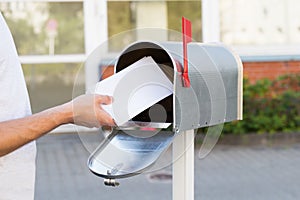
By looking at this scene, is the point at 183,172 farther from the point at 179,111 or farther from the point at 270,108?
the point at 270,108

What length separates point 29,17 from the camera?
10312mm

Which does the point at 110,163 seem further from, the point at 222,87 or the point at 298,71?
the point at 298,71

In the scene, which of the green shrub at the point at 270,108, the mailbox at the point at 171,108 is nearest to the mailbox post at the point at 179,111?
the mailbox at the point at 171,108

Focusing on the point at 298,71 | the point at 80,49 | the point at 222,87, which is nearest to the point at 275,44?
the point at 298,71

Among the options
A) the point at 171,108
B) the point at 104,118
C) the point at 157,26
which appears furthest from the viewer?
the point at 157,26

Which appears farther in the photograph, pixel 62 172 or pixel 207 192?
pixel 62 172

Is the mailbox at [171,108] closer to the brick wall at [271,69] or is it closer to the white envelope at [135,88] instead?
the white envelope at [135,88]

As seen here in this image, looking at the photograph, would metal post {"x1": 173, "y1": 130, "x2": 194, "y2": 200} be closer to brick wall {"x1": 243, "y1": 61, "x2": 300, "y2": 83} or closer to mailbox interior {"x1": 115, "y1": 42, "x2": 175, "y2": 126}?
mailbox interior {"x1": 115, "y1": 42, "x2": 175, "y2": 126}

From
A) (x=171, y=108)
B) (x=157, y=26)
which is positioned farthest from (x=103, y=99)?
(x=157, y=26)

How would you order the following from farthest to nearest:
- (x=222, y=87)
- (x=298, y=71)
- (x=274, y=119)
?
1. (x=298, y=71)
2. (x=274, y=119)
3. (x=222, y=87)

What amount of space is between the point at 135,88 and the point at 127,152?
0.74ft

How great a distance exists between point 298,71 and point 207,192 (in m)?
4.11

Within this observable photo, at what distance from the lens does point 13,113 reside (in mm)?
2080

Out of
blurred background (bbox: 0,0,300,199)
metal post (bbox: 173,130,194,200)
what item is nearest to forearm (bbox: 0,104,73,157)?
metal post (bbox: 173,130,194,200)
